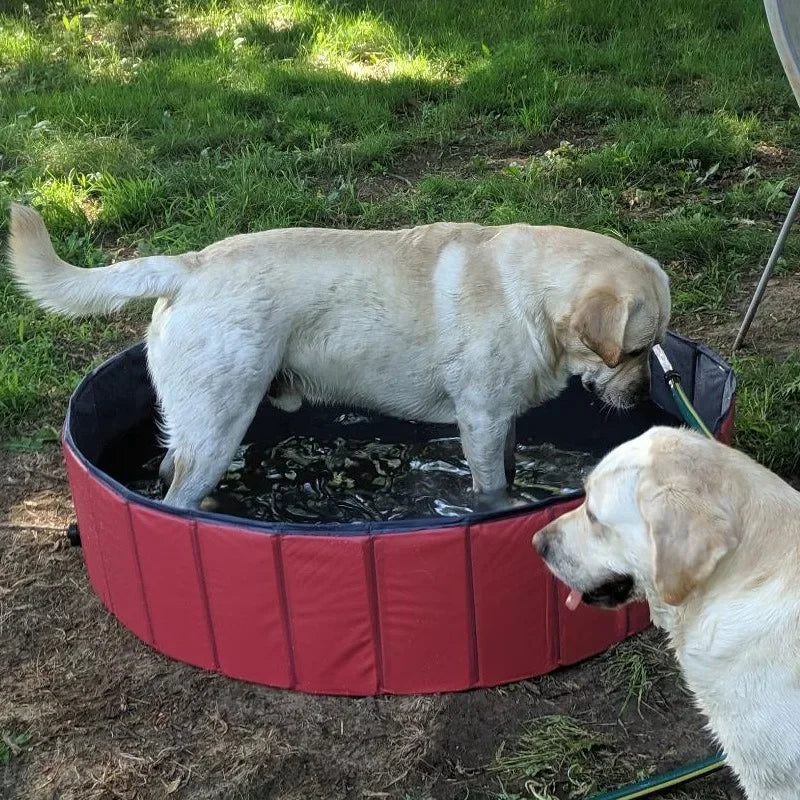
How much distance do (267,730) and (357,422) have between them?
6.82ft

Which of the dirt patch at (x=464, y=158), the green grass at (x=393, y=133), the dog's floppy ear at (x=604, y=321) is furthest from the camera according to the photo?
the dirt patch at (x=464, y=158)

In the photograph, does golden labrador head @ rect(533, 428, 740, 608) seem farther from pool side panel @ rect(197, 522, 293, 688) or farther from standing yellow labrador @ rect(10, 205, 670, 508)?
standing yellow labrador @ rect(10, 205, 670, 508)

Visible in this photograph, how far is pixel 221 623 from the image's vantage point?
373 centimetres

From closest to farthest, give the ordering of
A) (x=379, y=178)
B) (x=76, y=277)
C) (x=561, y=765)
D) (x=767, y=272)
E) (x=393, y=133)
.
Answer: (x=561, y=765) < (x=76, y=277) < (x=767, y=272) < (x=379, y=178) < (x=393, y=133)

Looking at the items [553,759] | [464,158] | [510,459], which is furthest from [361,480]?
[464,158]

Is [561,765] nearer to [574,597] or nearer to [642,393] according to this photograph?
[574,597]

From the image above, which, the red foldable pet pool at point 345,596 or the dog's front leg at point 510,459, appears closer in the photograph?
the red foldable pet pool at point 345,596

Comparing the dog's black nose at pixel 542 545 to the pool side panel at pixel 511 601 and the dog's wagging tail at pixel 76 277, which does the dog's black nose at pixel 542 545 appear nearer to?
the pool side panel at pixel 511 601

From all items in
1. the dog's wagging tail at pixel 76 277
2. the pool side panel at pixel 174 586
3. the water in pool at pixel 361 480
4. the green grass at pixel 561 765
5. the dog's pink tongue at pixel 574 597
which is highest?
the dog's wagging tail at pixel 76 277

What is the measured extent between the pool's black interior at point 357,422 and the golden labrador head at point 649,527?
1.49m

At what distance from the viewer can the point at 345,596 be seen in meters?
3.56

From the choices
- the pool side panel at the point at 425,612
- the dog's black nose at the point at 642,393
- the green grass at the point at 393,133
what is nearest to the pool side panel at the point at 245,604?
the pool side panel at the point at 425,612

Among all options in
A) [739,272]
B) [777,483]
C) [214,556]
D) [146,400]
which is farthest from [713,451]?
[739,272]

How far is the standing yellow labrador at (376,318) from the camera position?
3.98m
